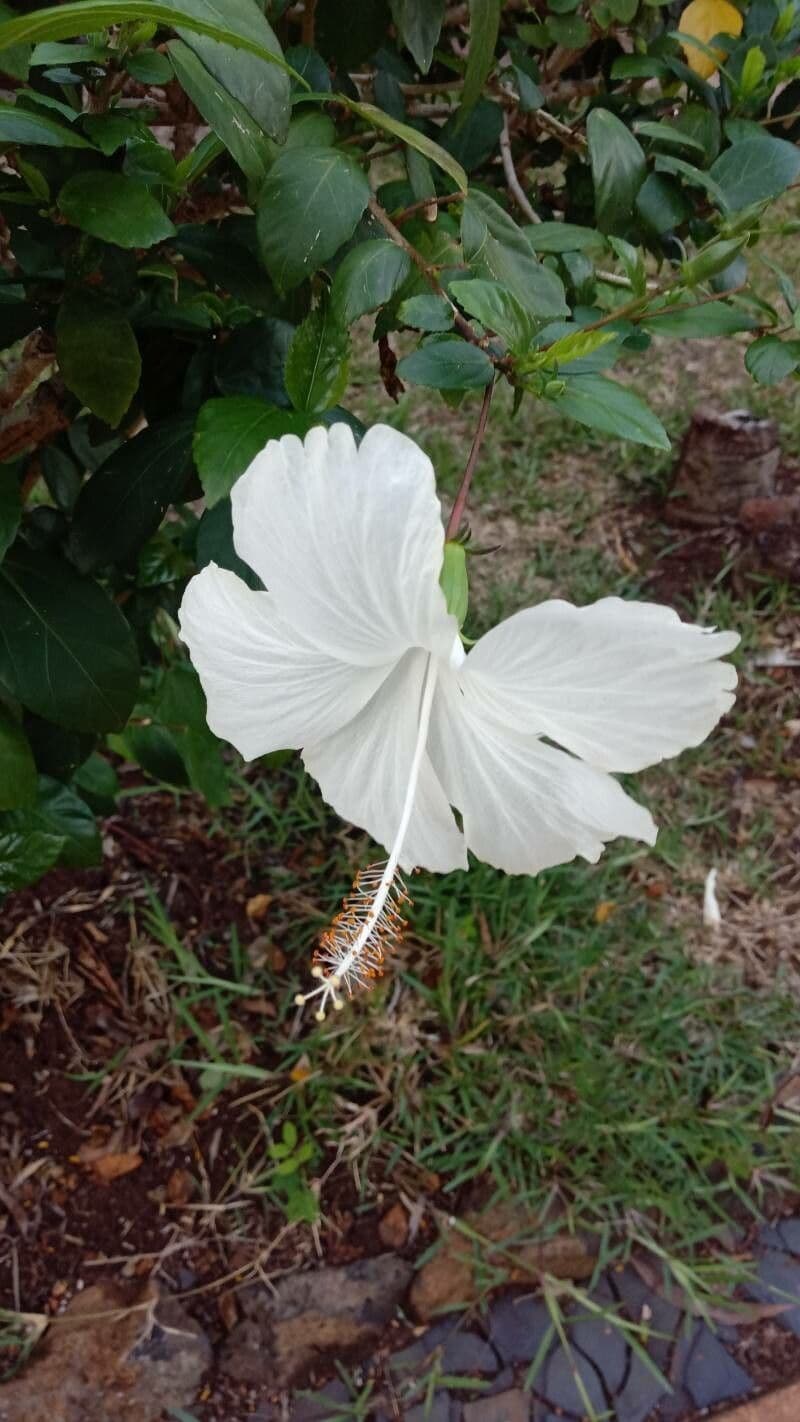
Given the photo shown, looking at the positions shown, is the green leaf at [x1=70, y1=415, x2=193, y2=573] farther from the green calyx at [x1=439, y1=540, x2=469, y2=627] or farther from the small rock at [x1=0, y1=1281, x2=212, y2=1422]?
the small rock at [x1=0, y1=1281, x2=212, y2=1422]

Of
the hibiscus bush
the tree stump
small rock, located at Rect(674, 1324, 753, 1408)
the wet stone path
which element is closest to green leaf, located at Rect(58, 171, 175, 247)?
the hibiscus bush

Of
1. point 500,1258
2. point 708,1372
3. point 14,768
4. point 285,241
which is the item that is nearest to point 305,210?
point 285,241

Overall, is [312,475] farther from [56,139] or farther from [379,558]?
[56,139]

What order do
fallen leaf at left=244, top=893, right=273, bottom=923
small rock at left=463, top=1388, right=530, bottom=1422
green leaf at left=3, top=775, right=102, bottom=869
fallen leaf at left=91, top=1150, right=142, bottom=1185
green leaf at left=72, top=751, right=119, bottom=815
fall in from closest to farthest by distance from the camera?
green leaf at left=3, top=775, right=102, bottom=869, green leaf at left=72, top=751, right=119, bottom=815, small rock at left=463, top=1388, right=530, bottom=1422, fallen leaf at left=91, top=1150, right=142, bottom=1185, fallen leaf at left=244, top=893, right=273, bottom=923

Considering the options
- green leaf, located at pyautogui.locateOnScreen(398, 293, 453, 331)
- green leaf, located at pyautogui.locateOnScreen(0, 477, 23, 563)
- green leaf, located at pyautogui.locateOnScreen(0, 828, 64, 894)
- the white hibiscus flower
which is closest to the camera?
the white hibiscus flower

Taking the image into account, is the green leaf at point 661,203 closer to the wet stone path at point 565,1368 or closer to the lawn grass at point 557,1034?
the lawn grass at point 557,1034

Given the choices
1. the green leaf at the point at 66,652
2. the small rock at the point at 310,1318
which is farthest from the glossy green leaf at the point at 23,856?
the small rock at the point at 310,1318
